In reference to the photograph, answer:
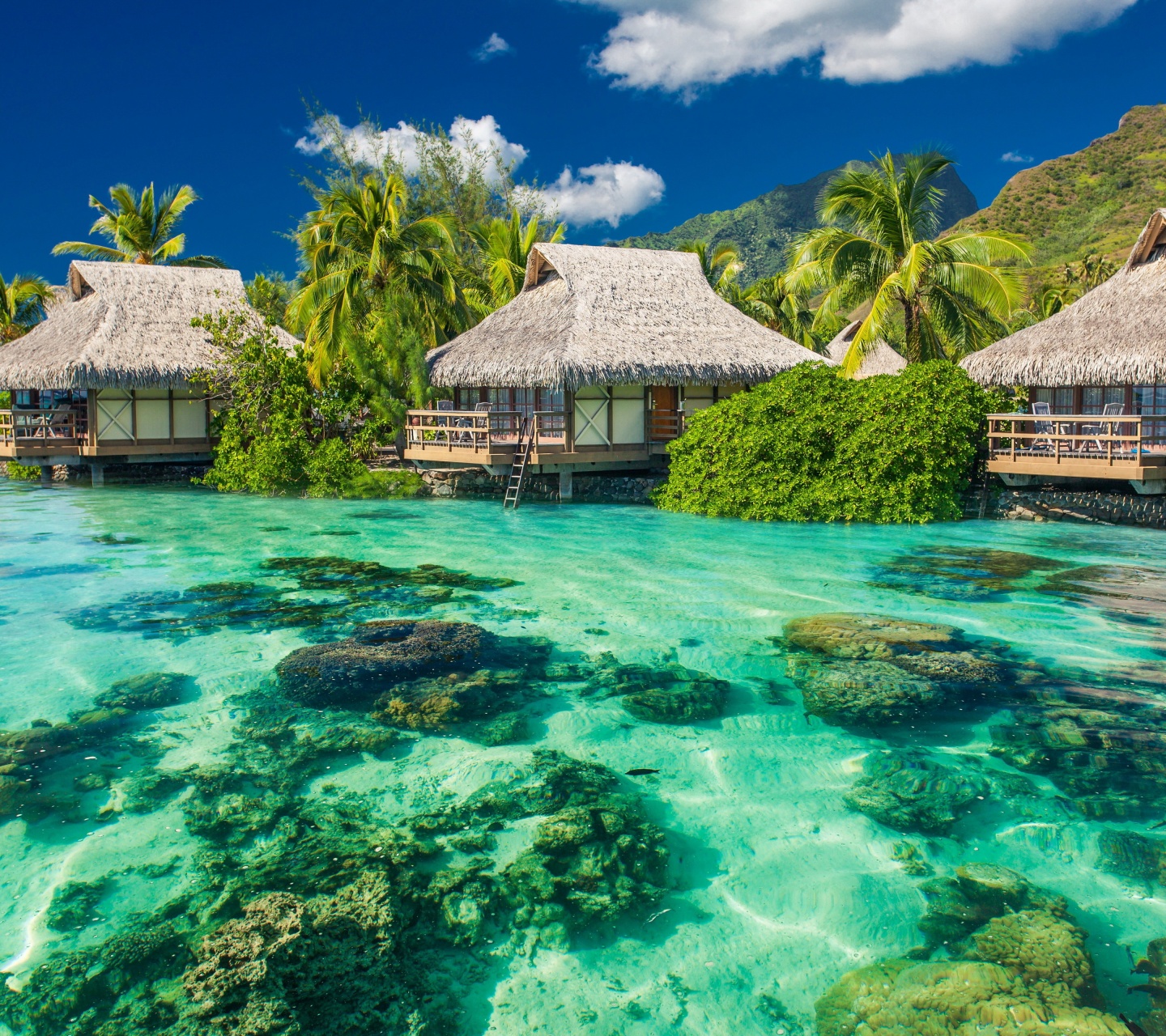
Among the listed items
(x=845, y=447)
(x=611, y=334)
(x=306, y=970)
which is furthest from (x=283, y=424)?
(x=306, y=970)

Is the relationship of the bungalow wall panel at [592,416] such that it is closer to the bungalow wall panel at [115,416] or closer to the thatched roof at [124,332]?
the thatched roof at [124,332]

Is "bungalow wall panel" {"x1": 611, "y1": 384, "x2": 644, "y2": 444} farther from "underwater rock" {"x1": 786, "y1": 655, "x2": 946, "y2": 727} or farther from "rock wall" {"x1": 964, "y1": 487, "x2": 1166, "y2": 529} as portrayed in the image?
"underwater rock" {"x1": 786, "y1": 655, "x2": 946, "y2": 727}

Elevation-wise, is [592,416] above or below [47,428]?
above

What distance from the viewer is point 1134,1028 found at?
11.4 feet

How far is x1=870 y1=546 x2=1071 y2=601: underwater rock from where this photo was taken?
10.4 m

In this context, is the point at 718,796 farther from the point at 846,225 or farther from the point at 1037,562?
the point at 846,225

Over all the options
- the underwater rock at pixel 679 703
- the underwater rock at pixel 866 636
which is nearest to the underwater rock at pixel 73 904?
the underwater rock at pixel 679 703

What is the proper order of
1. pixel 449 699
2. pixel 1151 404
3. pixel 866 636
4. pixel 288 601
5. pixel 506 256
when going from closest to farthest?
pixel 449 699 → pixel 866 636 → pixel 288 601 → pixel 1151 404 → pixel 506 256

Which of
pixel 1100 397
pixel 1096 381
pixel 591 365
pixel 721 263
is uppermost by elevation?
pixel 721 263

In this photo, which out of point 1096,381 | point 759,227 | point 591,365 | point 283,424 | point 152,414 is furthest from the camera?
point 759,227

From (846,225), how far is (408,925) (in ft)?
63.1

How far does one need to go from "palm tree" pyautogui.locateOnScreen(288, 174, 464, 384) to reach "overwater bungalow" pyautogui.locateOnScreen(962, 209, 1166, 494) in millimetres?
11700

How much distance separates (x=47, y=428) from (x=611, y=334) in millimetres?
12904

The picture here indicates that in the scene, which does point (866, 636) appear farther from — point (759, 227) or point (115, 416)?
point (759, 227)
